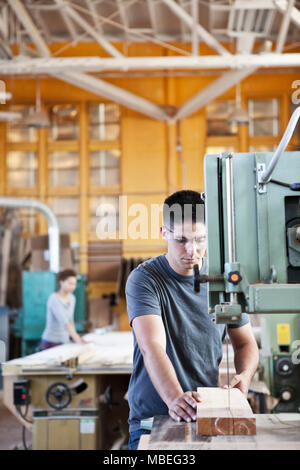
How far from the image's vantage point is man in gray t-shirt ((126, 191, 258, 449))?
1.88 metres

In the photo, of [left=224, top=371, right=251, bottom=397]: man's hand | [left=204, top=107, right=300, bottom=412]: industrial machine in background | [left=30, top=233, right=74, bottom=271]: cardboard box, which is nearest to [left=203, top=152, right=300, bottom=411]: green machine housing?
[left=204, top=107, right=300, bottom=412]: industrial machine in background

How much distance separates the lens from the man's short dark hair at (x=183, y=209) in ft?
6.41

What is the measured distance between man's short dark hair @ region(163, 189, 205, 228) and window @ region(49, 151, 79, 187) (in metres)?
8.07

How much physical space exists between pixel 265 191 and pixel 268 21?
6482 millimetres

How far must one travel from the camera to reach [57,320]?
16.5ft

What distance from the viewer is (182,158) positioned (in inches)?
375

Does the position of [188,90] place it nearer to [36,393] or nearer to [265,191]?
[36,393]

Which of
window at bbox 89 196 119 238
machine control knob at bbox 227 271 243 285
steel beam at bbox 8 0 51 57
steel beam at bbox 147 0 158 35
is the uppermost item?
steel beam at bbox 147 0 158 35

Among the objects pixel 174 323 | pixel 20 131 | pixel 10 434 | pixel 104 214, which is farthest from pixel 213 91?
pixel 174 323

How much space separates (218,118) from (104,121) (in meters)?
1.91

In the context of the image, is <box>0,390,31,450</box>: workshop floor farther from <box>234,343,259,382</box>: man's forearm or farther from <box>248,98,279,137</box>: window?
<box>248,98,279,137</box>: window

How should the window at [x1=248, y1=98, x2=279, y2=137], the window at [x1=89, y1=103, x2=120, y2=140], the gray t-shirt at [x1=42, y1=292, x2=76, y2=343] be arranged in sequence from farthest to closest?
the window at [x1=89, y1=103, x2=120, y2=140] → the window at [x1=248, y1=98, x2=279, y2=137] → the gray t-shirt at [x1=42, y1=292, x2=76, y2=343]

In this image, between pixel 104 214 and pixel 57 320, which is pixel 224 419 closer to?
pixel 57 320

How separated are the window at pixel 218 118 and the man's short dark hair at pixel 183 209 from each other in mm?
7986
